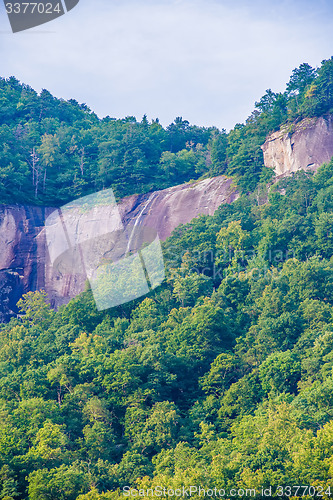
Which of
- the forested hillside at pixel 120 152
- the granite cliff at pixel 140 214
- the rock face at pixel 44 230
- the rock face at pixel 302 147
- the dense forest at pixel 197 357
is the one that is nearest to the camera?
the dense forest at pixel 197 357

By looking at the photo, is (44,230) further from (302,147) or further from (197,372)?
(197,372)

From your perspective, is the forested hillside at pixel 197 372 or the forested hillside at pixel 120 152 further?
the forested hillside at pixel 120 152

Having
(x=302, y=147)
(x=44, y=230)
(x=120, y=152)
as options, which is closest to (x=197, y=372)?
(x=44, y=230)

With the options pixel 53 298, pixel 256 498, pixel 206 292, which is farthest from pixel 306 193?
pixel 256 498

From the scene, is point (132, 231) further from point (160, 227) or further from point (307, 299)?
point (307, 299)

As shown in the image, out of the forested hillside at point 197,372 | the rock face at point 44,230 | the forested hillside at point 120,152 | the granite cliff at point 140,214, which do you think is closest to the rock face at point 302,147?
the granite cliff at point 140,214

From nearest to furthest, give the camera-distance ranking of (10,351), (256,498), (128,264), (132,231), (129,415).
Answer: (256,498) < (129,415) < (10,351) < (128,264) < (132,231)

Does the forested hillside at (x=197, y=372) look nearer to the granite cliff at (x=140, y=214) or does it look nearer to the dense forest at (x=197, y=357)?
the dense forest at (x=197, y=357)
